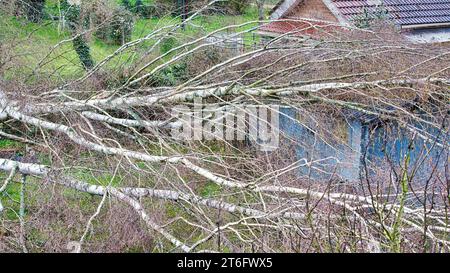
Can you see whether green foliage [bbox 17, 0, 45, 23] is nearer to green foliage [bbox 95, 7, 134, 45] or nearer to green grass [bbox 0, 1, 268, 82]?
green grass [bbox 0, 1, 268, 82]

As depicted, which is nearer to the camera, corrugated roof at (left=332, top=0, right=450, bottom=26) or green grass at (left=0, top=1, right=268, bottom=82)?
green grass at (left=0, top=1, right=268, bottom=82)

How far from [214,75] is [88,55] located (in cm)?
591

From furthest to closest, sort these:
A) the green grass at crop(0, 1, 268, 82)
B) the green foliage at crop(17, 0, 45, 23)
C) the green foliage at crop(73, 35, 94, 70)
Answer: the green foliage at crop(17, 0, 45, 23) → the green foliage at crop(73, 35, 94, 70) → the green grass at crop(0, 1, 268, 82)

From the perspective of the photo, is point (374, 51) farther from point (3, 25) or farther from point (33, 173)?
point (3, 25)

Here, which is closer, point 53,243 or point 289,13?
point 53,243

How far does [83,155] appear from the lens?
8.10 metres

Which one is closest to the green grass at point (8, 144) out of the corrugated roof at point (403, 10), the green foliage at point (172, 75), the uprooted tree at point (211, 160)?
the uprooted tree at point (211, 160)

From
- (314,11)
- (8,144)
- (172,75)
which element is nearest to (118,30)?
(172,75)

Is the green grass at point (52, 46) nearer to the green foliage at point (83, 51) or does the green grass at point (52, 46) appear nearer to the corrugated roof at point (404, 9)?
the green foliage at point (83, 51)

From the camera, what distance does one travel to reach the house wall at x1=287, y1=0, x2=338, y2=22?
12.4 metres

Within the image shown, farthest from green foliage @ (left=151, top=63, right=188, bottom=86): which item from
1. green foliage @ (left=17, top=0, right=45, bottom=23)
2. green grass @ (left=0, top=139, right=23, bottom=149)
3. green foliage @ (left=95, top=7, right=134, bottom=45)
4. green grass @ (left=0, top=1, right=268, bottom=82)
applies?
green foliage @ (left=17, top=0, right=45, bottom=23)

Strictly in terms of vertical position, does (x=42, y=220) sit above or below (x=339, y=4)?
below
